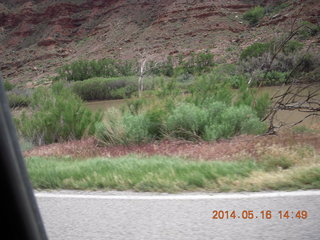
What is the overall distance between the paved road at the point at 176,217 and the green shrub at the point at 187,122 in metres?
4.26

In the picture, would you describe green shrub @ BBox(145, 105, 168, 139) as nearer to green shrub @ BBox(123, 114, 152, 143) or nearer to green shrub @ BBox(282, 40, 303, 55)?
green shrub @ BBox(123, 114, 152, 143)

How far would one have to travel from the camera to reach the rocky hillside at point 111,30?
2227 inches

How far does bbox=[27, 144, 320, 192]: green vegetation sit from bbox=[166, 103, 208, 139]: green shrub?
250 cm

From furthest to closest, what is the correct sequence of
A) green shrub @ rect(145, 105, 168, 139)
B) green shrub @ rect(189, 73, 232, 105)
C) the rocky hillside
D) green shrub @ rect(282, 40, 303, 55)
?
1. the rocky hillside
2. green shrub @ rect(282, 40, 303, 55)
3. green shrub @ rect(189, 73, 232, 105)
4. green shrub @ rect(145, 105, 168, 139)

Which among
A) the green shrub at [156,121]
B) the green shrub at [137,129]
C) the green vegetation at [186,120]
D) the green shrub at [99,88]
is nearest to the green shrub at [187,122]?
the green vegetation at [186,120]

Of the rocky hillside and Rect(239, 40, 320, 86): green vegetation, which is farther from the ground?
Rect(239, 40, 320, 86): green vegetation

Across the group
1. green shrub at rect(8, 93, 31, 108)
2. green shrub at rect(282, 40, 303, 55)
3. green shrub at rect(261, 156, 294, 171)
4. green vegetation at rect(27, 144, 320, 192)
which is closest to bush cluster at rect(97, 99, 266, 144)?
green vegetation at rect(27, 144, 320, 192)

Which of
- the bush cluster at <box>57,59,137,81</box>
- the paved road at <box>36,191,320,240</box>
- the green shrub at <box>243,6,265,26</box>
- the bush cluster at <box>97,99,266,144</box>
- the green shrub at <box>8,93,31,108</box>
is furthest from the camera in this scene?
the green shrub at <box>243,6,265,26</box>

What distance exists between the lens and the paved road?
10.3 feet

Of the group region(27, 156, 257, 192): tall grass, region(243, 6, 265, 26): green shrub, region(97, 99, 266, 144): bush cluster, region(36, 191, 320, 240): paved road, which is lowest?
region(243, 6, 265, 26): green shrub

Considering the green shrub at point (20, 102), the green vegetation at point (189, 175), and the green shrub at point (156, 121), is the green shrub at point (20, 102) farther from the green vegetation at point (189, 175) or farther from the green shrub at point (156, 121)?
the green vegetation at point (189, 175)

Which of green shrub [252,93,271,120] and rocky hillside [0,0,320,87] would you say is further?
rocky hillside [0,0,320,87]

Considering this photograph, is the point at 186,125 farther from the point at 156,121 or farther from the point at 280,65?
the point at 280,65

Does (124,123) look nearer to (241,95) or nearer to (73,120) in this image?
(73,120)
